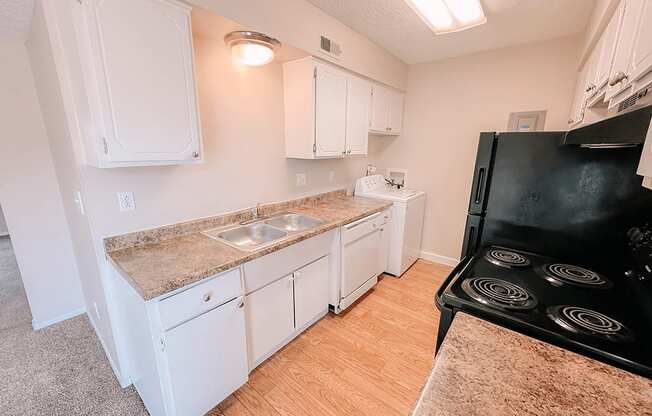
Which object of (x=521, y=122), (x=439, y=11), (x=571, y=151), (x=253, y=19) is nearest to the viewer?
(x=571, y=151)

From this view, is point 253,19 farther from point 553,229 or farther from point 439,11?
point 553,229

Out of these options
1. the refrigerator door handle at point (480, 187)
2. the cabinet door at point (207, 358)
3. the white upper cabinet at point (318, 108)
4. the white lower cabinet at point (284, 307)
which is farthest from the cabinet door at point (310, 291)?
the refrigerator door handle at point (480, 187)

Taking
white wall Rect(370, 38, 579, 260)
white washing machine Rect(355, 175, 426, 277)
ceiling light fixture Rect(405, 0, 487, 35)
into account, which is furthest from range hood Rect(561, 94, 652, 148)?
white wall Rect(370, 38, 579, 260)

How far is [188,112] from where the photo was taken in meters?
1.41

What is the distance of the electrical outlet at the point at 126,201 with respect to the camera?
1510mm

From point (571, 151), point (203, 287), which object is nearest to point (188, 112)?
point (203, 287)

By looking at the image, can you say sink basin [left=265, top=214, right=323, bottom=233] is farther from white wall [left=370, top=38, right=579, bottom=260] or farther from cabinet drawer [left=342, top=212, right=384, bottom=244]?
white wall [left=370, top=38, right=579, bottom=260]

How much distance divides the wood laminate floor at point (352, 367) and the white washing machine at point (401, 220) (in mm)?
566

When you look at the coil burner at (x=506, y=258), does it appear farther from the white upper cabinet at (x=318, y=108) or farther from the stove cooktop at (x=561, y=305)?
the white upper cabinet at (x=318, y=108)

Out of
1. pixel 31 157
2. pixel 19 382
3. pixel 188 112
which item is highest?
pixel 188 112

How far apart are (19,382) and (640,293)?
329 cm

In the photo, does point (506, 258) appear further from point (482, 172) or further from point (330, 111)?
point (330, 111)

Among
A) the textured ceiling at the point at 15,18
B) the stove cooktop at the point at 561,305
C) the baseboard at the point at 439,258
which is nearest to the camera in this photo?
the stove cooktop at the point at 561,305

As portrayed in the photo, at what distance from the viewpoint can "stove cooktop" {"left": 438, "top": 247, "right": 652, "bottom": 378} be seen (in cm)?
74
